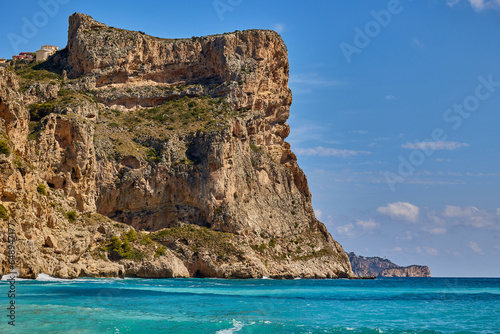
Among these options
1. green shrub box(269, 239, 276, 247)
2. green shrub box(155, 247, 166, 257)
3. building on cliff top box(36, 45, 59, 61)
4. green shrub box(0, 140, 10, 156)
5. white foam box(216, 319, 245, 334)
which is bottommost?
white foam box(216, 319, 245, 334)

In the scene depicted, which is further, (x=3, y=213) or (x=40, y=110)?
(x=40, y=110)

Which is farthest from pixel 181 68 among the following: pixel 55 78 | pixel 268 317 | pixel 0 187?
pixel 268 317

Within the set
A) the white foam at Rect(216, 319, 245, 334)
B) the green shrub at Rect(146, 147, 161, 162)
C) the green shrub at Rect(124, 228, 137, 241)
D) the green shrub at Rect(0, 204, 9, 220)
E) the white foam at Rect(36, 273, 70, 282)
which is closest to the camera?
the white foam at Rect(216, 319, 245, 334)

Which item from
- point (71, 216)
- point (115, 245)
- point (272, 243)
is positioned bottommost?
point (115, 245)

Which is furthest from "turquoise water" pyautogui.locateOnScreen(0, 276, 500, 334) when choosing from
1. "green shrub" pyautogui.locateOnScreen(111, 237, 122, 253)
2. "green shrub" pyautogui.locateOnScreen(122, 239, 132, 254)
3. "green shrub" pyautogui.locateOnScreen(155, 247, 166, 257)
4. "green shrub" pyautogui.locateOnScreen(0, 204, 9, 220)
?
"green shrub" pyautogui.locateOnScreen(155, 247, 166, 257)

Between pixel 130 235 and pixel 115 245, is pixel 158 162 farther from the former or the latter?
pixel 115 245

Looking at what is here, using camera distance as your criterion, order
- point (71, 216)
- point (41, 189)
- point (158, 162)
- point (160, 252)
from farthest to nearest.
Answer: point (158, 162)
point (160, 252)
point (71, 216)
point (41, 189)

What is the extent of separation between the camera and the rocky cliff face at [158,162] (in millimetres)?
56594

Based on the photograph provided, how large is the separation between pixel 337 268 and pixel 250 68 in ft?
134

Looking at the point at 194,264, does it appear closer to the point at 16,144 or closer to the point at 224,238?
the point at 224,238

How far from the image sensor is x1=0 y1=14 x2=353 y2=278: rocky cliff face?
56.6 metres

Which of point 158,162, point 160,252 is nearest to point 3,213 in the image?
point 160,252

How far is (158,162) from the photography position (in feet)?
287

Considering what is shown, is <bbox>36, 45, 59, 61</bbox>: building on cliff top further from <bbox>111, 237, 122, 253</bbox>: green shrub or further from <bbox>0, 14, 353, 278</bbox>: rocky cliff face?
<bbox>111, 237, 122, 253</bbox>: green shrub
